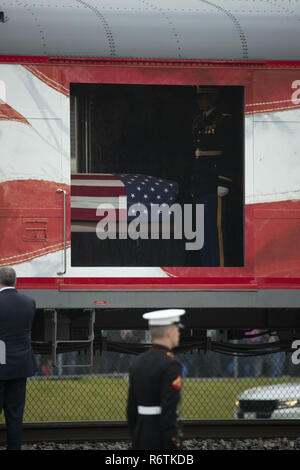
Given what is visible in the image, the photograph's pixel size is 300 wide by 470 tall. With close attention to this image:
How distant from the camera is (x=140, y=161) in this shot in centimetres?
835

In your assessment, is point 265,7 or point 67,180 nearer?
point 67,180

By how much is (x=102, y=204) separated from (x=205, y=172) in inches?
39.8

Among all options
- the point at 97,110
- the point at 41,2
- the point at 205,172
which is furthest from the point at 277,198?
the point at 41,2

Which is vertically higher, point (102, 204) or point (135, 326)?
point (102, 204)

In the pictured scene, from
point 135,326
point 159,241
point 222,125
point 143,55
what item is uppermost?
point 143,55

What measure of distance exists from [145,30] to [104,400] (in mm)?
8495

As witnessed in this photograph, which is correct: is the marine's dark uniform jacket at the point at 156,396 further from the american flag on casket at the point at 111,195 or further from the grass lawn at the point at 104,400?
the grass lawn at the point at 104,400

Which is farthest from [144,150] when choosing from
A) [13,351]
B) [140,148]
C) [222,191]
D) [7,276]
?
[13,351]

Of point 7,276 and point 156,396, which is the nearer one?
point 156,396

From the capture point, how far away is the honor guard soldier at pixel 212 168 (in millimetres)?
8156

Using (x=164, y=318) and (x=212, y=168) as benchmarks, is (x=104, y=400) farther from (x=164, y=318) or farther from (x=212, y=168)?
(x=164, y=318)

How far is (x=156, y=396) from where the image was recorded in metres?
5.35

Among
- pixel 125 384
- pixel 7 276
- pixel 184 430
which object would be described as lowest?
pixel 125 384

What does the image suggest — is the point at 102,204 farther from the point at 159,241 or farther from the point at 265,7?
the point at 265,7
